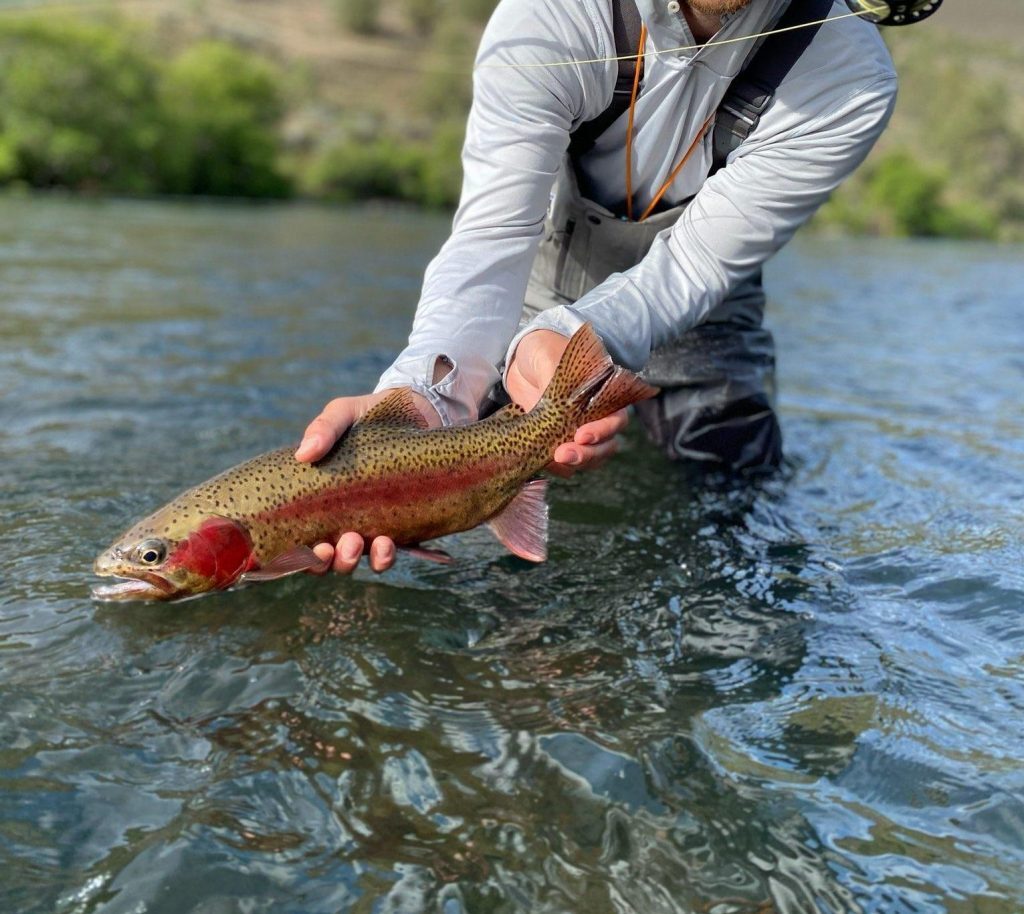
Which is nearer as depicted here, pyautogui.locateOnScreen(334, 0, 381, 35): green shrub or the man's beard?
the man's beard

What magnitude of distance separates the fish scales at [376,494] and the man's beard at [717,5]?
1.13 meters

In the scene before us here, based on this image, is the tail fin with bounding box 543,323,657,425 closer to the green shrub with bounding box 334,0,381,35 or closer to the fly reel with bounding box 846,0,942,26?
the fly reel with bounding box 846,0,942,26

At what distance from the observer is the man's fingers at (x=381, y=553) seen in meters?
2.82

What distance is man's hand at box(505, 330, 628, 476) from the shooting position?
9.87ft

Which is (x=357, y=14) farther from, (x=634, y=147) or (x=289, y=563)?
(x=289, y=563)

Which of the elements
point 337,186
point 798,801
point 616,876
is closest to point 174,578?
point 616,876

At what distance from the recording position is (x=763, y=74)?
3482mm

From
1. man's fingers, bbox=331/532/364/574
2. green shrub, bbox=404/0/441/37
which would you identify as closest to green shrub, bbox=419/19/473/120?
green shrub, bbox=404/0/441/37

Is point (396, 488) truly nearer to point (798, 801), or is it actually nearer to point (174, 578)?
point (174, 578)

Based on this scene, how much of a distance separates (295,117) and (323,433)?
245ft

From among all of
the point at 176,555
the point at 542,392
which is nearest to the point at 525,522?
the point at 542,392

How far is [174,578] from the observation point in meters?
2.68

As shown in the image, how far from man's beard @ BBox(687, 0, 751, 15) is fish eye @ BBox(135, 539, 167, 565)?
7.43 feet

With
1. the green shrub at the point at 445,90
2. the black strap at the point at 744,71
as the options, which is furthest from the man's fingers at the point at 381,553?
the green shrub at the point at 445,90
